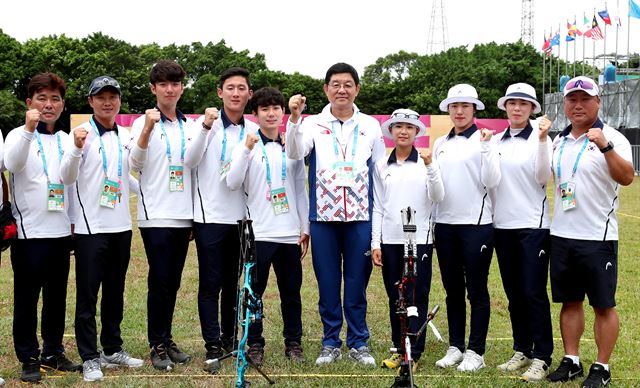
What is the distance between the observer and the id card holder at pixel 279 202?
5582 millimetres

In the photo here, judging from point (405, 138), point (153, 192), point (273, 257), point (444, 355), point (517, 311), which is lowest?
point (444, 355)

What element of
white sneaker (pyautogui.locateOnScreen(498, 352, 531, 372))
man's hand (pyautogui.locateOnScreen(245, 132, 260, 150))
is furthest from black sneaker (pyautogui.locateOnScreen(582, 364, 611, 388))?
man's hand (pyautogui.locateOnScreen(245, 132, 260, 150))

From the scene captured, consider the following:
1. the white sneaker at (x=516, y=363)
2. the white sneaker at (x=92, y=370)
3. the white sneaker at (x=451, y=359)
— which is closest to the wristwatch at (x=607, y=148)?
the white sneaker at (x=516, y=363)

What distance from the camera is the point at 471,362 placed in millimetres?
5461

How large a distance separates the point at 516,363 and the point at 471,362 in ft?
1.20

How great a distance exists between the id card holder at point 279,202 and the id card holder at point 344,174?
422 mm

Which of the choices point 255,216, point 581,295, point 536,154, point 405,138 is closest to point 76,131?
point 255,216

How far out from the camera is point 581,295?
206 inches

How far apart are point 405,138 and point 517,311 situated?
159 cm

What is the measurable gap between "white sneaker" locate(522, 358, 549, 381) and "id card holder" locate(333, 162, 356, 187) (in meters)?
1.87

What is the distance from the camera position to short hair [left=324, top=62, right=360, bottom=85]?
5.71 metres

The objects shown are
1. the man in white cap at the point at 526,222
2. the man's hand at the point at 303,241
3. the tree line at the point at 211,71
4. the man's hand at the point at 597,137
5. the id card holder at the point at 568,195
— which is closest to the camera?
the man's hand at the point at 597,137

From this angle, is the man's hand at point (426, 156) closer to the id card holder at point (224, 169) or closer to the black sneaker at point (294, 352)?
the id card holder at point (224, 169)

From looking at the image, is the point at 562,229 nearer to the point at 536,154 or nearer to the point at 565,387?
the point at 536,154
